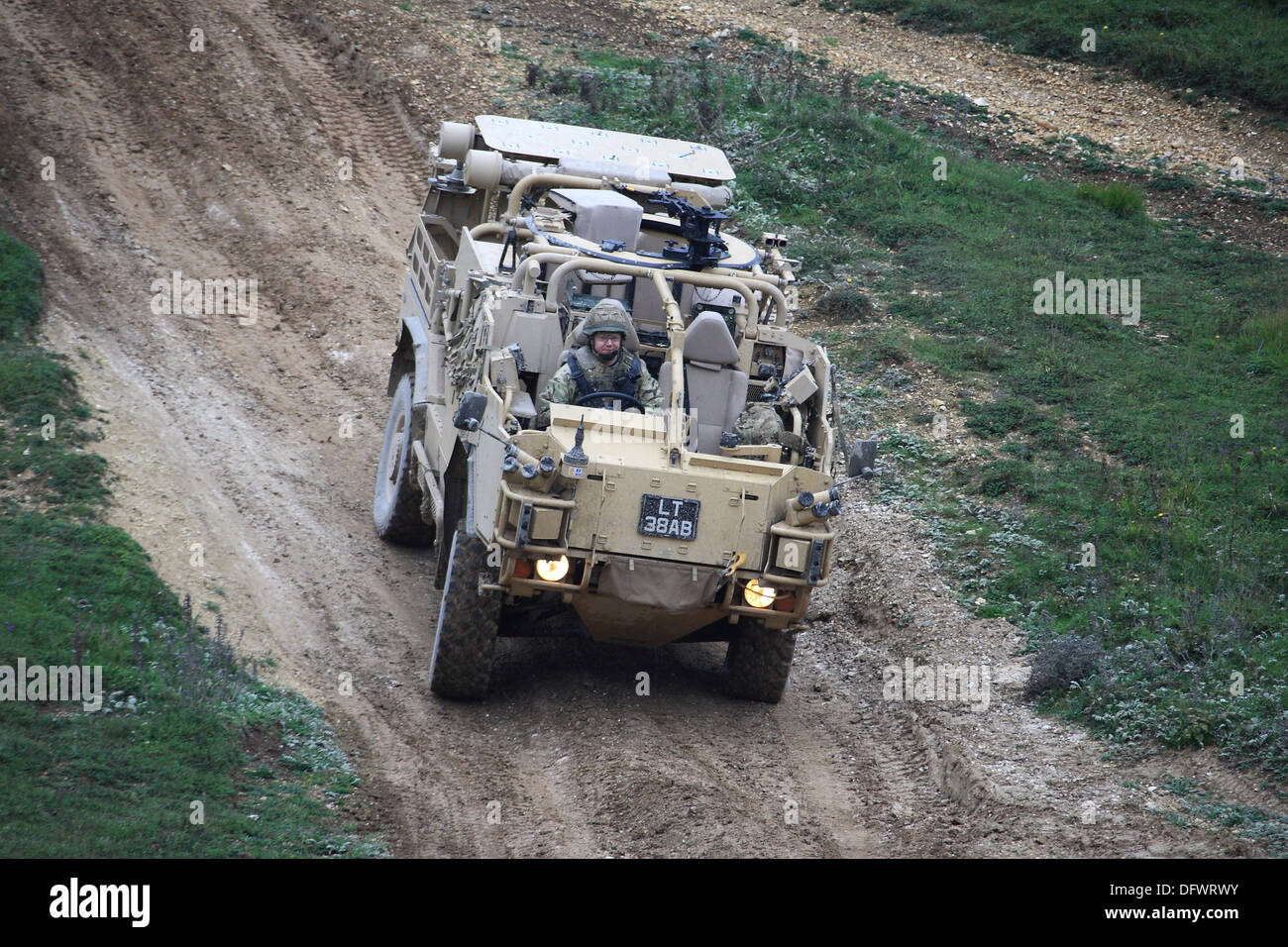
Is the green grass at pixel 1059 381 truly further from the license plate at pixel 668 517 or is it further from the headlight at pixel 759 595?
the license plate at pixel 668 517

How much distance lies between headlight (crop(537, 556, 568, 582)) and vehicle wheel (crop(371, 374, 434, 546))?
2.84m

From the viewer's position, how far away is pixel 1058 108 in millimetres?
20672

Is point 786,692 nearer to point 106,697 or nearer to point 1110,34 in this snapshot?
point 106,697

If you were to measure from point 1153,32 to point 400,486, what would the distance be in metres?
17.4

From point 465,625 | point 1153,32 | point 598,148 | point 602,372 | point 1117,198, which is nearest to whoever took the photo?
point 465,625

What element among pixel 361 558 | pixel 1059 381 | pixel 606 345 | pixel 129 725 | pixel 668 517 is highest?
pixel 606 345

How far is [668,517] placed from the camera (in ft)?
23.9

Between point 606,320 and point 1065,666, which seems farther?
point 1065,666

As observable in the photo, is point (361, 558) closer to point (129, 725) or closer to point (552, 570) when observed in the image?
point (552, 570)

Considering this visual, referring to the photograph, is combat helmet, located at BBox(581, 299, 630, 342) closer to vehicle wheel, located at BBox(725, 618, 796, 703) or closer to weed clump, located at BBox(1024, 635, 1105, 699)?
vehicle wheel, located at BBox(725, 618, 796, 703)

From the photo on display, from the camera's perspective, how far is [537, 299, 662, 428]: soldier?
26.5 feet

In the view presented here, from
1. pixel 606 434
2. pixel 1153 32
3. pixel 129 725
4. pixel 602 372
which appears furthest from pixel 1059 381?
pixel 1153 32

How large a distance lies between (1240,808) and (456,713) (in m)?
4.39

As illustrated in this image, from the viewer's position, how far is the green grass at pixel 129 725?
591 centimetres
